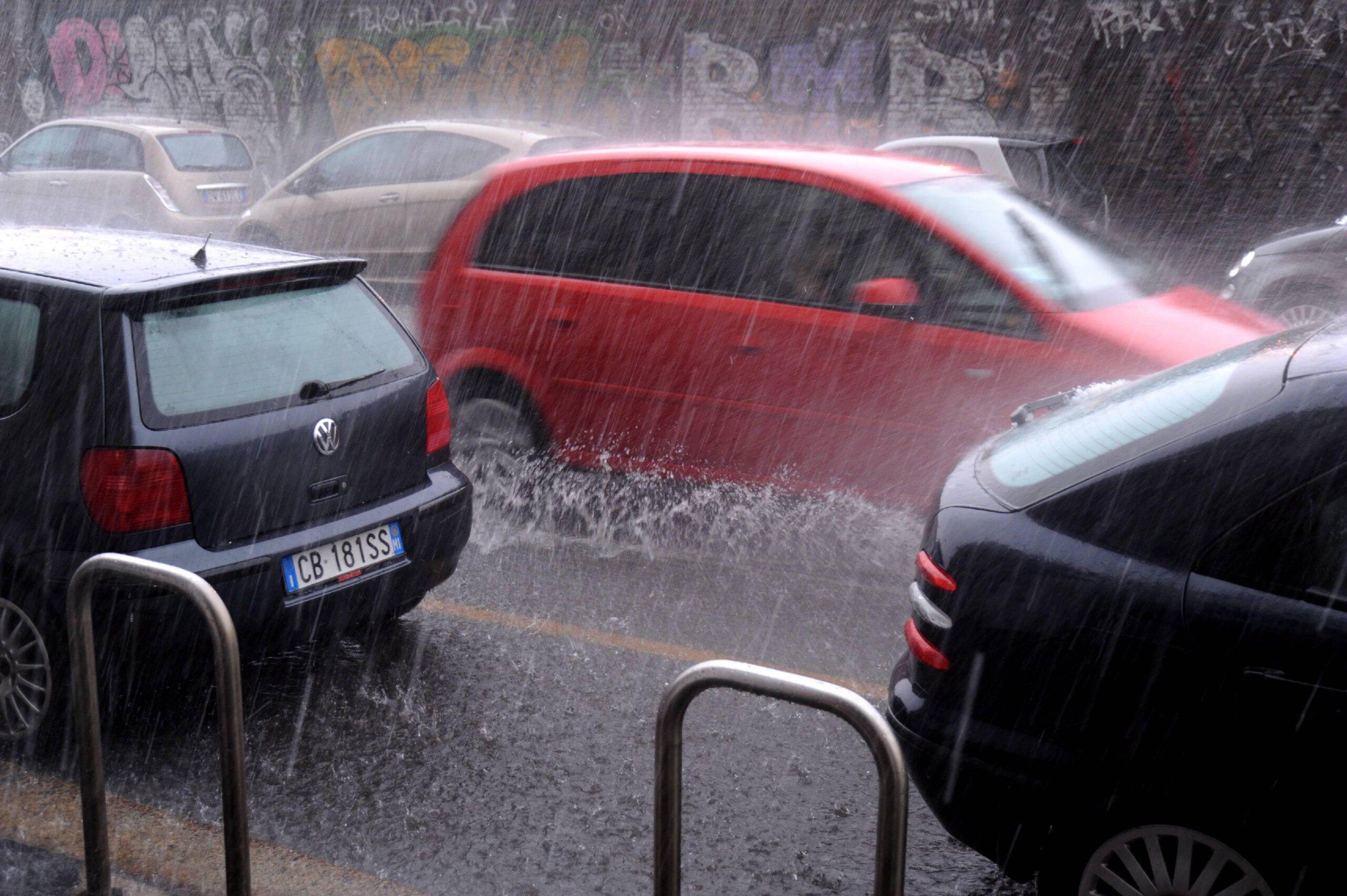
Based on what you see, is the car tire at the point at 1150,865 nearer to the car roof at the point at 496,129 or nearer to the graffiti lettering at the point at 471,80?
the car roof at the point at 496,129

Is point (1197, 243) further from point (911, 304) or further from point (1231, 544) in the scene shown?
point (1231, 544)

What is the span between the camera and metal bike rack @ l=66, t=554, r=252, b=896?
2893 millimetres

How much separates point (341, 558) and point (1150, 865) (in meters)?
2.65

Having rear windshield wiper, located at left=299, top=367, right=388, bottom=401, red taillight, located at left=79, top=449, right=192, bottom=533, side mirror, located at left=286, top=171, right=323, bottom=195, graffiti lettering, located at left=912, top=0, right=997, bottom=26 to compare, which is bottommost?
side mirror, located at left=286, top=171, right=323, bottom=195

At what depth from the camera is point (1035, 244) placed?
5.84m

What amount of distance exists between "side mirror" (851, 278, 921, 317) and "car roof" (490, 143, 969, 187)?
1.75 feet

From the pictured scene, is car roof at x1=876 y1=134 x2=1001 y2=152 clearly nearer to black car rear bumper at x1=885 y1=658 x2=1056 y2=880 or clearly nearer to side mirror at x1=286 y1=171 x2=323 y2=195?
side mirror at x1=286 y1=171 x2=323 y2=195

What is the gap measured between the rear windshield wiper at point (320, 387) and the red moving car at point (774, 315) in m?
1.96

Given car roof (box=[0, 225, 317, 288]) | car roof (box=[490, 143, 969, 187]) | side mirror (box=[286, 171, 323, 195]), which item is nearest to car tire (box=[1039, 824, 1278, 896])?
car roof (box=[0, 225, 317, 288])

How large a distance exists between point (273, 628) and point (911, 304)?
3011 mm

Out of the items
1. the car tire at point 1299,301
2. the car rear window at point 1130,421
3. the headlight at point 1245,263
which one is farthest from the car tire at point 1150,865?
the headlight at point 1245,263

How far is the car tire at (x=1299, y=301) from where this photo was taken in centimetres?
998

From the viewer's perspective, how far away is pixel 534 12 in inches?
790

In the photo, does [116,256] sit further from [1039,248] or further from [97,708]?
[1039,248]
